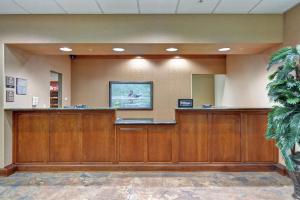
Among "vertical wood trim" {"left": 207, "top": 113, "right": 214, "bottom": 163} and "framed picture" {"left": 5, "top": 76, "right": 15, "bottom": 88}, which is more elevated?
"framed picture" {"left": 5, "top": 76, "right": 15, "bottom": 88}

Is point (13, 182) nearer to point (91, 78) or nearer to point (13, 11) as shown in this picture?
point (13, 11)

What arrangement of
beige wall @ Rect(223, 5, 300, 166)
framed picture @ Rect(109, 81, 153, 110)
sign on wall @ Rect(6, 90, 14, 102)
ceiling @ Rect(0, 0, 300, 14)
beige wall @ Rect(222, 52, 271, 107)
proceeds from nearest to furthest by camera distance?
1. ceiling @ Rect(0, 0, 300, 14)
2. beige wall @ Rect(223, 5, 300, 166)
3. sign on wall @ Rect(6, 90, 14, 102)
4. beige wall @ Rect(222, 52, 271, 107)
5. framed picture @ Rect(109, 81, 153, 110)

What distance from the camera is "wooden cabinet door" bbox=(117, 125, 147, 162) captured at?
4.70 meters

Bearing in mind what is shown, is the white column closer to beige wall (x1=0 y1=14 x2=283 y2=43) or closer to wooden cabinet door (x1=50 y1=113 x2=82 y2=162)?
beige wall (x1=0 y1=14 x2=283 y2=43)

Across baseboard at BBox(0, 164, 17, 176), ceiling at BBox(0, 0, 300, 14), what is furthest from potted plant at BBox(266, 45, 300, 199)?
baseboard at BBox(0, 164, 17, 176)

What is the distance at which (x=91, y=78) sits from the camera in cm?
800

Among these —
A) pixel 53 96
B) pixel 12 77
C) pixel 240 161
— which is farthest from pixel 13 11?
pixel 240 161

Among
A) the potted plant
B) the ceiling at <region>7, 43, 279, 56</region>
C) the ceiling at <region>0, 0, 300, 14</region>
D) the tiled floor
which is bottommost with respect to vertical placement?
the tiled floor

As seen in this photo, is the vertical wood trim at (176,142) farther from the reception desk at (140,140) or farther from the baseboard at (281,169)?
the baseboard at (281,169)

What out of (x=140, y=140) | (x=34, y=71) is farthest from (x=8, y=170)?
(x=140, y=140)

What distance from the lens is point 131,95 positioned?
26.1ft

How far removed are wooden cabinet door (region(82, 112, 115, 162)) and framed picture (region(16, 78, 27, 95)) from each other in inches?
53.7

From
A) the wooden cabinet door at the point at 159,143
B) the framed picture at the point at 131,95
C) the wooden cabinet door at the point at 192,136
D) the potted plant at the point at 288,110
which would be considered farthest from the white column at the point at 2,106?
the potted plant at the point at 288,110

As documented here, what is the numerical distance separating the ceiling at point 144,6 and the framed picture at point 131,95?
3.83 m
